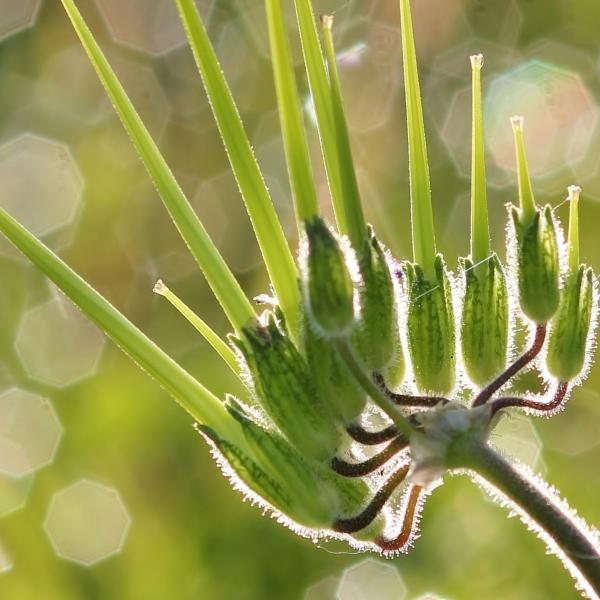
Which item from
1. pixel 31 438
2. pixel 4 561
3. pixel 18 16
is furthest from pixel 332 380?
pixel 18 16

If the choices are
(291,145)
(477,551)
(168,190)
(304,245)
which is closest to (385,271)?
(304,245)

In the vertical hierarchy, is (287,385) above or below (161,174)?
below

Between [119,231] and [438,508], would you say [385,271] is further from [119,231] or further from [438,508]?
[119,231]

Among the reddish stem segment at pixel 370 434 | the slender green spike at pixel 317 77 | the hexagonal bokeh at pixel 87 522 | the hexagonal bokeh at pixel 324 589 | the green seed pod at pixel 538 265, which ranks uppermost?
the hexagonal bokeh at pixel 87 522

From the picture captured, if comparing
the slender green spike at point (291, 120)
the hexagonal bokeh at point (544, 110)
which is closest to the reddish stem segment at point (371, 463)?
the slender green spike at point (291, 120)

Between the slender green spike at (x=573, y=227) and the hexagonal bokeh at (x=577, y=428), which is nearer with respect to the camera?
the slender green spike at (x=573, y=227)

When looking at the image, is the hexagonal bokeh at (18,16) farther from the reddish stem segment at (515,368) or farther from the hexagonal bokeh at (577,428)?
the reddish stem segment at (515,368)

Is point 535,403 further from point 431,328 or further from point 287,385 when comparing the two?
point 287,385
